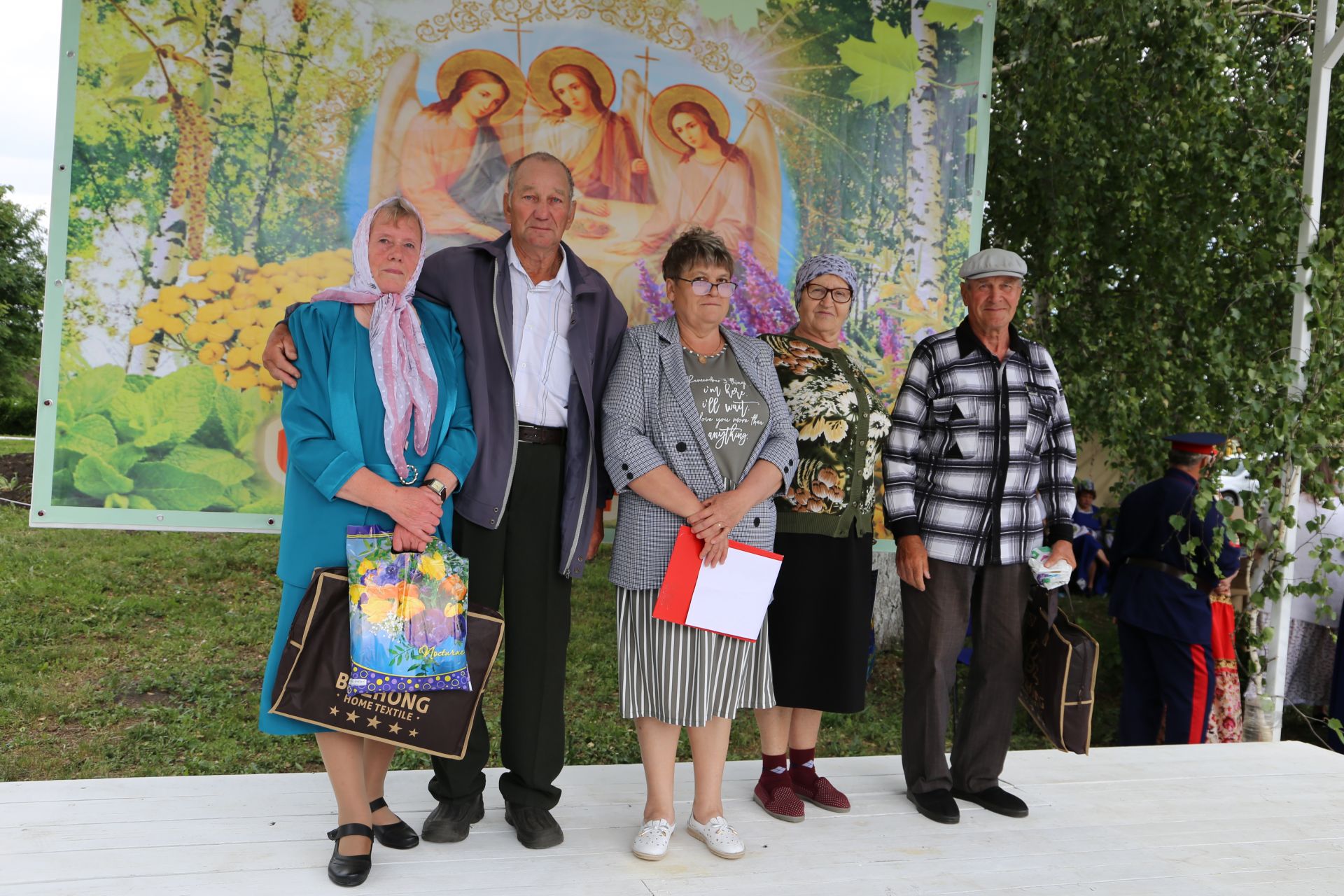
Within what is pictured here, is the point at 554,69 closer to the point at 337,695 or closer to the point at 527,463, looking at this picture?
the point at 527,463

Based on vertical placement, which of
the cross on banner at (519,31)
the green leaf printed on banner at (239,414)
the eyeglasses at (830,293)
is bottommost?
the green leaf printed on banner at (239,414)

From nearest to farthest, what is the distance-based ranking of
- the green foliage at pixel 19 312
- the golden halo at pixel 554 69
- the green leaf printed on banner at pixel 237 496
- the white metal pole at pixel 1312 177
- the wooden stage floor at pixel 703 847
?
the wooden stage floor at pixel 703 847 → the green leaf printed on banner at pixel 237 496 → the golden halo at pixel 554 69 → the white metal pole at pixel 1312 177 → the green foliage at pixel 19 312

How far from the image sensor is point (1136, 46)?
14.6ft

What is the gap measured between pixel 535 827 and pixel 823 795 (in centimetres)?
85

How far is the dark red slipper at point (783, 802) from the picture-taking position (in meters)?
2.71

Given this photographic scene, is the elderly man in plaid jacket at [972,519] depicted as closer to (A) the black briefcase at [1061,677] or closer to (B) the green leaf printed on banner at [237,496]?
(A) the black briefcase at [1061,677]

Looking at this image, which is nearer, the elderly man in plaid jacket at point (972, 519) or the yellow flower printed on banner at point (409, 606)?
the yellow flower printed on banner at point (409, 606)

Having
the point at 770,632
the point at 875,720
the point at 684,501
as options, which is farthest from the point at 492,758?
the point at 684,501

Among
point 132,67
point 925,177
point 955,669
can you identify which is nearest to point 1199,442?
point 925,177

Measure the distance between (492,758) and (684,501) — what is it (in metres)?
3.05

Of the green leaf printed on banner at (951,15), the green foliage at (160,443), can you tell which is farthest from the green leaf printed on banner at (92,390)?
the green leaf printed on banner at (951,15)

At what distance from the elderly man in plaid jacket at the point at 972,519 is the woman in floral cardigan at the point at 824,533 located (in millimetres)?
→ 237

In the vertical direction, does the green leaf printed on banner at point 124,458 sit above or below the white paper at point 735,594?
above

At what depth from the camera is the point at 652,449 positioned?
2.37 m
